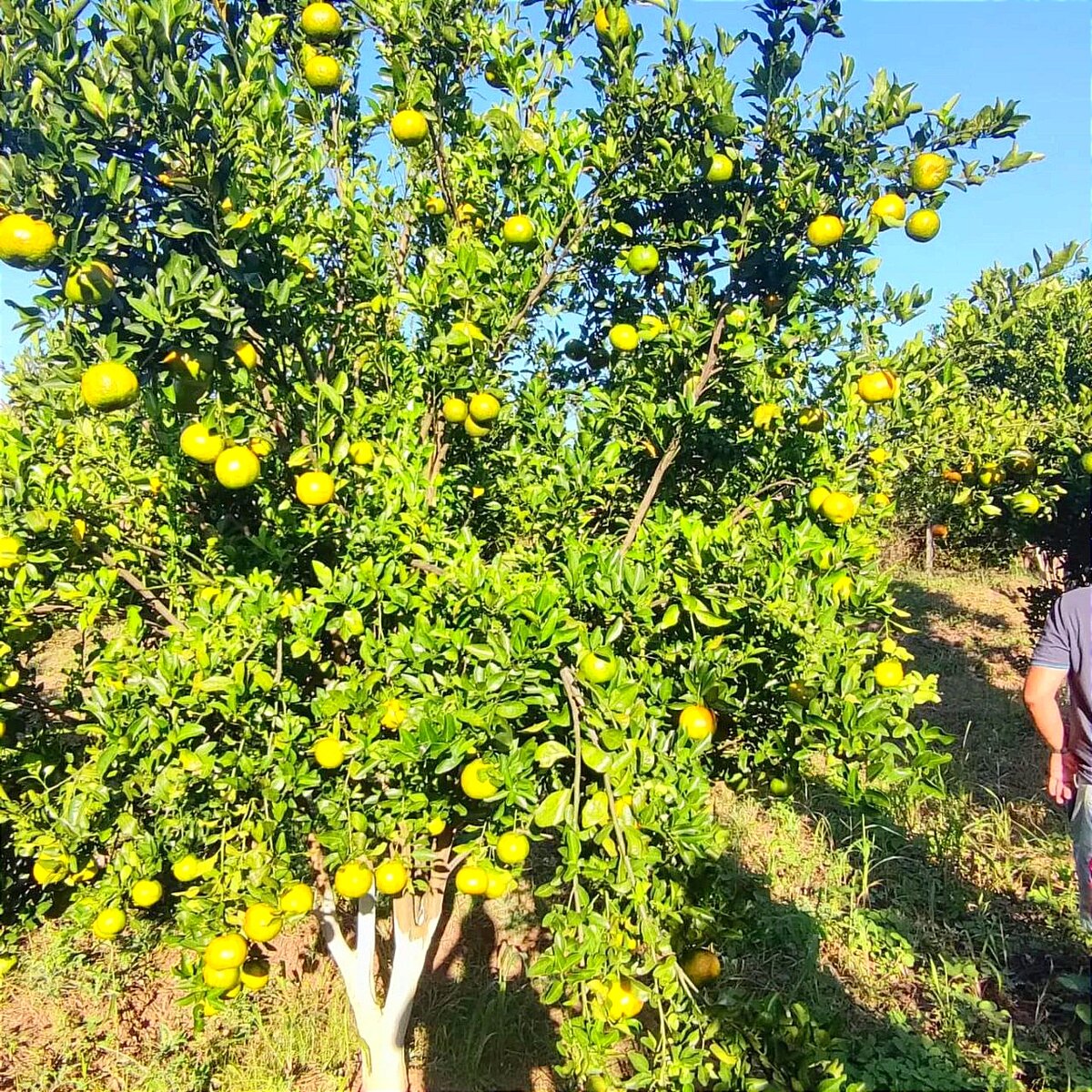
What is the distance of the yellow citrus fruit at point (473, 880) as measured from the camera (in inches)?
66.4

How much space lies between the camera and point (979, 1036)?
2811mm

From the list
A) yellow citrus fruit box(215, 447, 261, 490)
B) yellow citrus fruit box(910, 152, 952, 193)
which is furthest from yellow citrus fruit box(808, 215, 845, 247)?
yellow citrus fruit box(215, 447, 261, 490)

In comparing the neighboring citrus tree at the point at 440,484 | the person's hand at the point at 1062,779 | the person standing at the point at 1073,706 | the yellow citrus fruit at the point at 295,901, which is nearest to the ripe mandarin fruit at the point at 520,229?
the neighboring citrus tree at the point at 440,484

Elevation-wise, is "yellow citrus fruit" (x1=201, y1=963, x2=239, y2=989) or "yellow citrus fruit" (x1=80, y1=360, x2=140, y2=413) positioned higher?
"yellow citrus fruit" (x1=80, y1=360, x2=140, y2=413)

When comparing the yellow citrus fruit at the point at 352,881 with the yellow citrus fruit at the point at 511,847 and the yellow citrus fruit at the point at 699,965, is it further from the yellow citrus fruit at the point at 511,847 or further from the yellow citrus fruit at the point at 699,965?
the yellow citrus fruit at the point at 699,965

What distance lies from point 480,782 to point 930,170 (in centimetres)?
168

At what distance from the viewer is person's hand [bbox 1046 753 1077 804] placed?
2.70 meters

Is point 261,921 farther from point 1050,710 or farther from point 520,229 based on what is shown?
point 1050,710

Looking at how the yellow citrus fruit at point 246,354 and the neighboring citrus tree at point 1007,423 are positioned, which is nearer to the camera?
the yellow citrus fruit at point 246,354

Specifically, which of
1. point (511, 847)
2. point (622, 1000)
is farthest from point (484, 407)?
point (622, 1000)

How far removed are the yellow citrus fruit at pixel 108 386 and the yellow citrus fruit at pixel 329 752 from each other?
30.0 inches

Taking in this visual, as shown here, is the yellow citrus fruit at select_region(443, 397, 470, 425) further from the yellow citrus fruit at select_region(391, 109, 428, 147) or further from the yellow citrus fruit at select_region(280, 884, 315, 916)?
the yellow citrus fruit at select_region(280, 884, 315, 916)

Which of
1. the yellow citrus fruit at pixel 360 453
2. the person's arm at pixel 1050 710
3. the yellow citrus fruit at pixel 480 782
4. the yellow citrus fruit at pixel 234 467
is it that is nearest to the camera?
the yellow citrus fruit at pixel 480 782

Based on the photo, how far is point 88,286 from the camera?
1345mm
